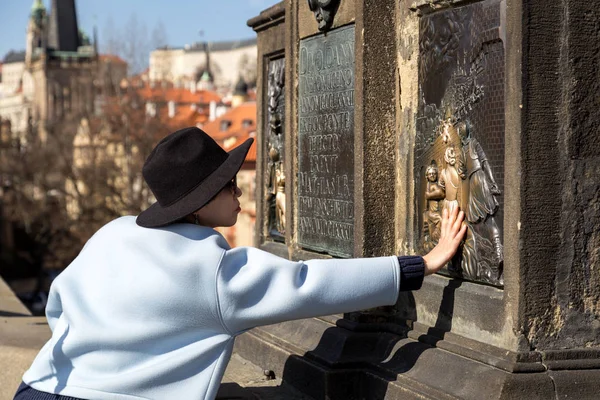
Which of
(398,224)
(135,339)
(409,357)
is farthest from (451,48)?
(135,339)

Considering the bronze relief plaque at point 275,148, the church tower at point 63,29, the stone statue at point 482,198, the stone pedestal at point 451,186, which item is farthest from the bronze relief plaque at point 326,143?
the church tower at point 63,29

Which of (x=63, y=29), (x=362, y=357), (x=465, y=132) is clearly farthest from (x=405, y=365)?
(x=63, y=29)

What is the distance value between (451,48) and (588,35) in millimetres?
703

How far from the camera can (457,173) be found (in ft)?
14.6

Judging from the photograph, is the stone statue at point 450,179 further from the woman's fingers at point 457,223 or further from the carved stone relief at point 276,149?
the carved stone relief at point 276,149

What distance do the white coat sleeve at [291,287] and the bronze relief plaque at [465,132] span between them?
28.1 inches

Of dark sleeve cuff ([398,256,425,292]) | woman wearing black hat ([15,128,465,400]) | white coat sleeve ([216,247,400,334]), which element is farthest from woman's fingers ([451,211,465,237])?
woman wearing black hat ([15,128,465,400])

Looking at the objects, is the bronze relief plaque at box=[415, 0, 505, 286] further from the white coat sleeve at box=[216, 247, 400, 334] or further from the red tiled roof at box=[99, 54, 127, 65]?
the red tiled roof at box=[99, 54, 127, 65]

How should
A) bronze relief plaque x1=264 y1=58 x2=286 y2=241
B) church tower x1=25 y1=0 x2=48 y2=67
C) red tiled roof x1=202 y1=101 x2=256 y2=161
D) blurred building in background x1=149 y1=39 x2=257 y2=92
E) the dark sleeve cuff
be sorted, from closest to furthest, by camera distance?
the dark sleeve cuff, bronze relief plaque x1=264 y1=58 x2=286 y2=241, red tiled roof x1=202 y1=101 x2=256 y2=161, church tower x1=25 y1=0 x2=48 y2=67, blurred building in background x1=149 y1=39 x2=257 y2=92

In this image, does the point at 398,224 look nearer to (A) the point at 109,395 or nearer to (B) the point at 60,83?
(A) the point at 109,395

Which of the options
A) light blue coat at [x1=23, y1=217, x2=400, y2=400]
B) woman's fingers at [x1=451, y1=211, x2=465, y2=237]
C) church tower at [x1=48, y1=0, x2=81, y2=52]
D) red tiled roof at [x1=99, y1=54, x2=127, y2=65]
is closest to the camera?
light blue coat at [x1=23, y1=217, x2=400, y2=400]

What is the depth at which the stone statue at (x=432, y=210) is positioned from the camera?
15.3 feet

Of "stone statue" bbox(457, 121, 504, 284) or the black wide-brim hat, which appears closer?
the black wide-brim hat

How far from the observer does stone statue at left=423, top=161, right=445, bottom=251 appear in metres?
4.65
